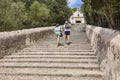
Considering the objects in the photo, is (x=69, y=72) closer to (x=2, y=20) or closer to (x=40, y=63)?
(x=40, y=63)

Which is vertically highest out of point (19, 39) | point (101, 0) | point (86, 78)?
point (101, 0)

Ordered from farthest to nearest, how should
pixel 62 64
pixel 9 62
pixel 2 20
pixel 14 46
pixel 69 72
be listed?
pixel 2 20 < pixel 14 46 < pixel 9 62 < pixel 62 64 < pixel 69 72

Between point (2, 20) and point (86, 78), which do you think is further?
point (2, 20)

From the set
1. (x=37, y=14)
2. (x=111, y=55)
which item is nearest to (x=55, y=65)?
(x=111, y=55)

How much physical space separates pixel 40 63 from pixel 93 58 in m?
2.27

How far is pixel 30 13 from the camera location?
5519cm

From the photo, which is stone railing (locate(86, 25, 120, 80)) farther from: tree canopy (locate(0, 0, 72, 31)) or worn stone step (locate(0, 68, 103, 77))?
tree canopy (locate(0, 0, 72, 31))

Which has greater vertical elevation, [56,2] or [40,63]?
[56,2]

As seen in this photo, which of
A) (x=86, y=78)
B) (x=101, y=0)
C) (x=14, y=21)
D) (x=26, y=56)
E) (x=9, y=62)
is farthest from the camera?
Result: (x=14, y=21)

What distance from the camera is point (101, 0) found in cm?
2298

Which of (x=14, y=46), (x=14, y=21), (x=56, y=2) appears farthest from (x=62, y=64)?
(x=56, y=2)

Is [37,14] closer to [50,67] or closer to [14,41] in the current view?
[14,41]

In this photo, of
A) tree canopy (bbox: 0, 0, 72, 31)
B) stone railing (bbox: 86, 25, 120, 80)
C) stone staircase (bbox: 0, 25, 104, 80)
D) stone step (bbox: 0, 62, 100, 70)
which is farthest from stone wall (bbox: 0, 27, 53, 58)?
tree canopy (bbox: 0, 0, 72, 31)

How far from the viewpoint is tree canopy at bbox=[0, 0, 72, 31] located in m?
32.7
